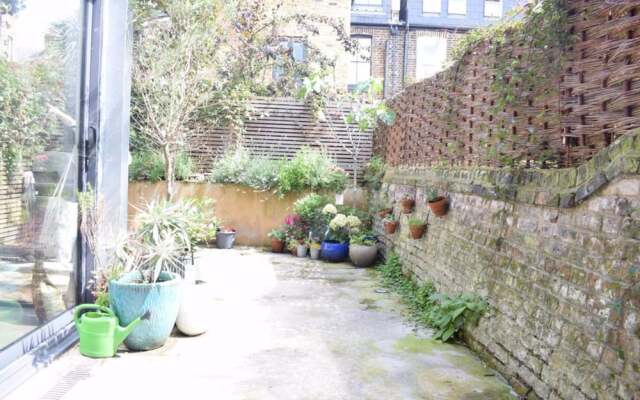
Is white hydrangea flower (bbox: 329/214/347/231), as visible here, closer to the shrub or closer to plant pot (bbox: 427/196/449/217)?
the shrub

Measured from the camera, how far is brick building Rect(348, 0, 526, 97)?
15844 millimetres

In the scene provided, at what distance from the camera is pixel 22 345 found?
126 inches

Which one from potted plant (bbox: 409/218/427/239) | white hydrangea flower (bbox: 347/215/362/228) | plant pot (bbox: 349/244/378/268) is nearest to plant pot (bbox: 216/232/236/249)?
white hydrangea flower (bbox: 347/215/362/228)

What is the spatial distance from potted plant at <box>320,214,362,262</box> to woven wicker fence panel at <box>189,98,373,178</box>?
2.10 metres

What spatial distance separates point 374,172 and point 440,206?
3.99m

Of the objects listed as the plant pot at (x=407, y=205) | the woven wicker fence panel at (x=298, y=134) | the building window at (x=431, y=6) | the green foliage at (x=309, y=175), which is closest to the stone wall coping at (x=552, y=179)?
the plant pot at (x=407, y=205)

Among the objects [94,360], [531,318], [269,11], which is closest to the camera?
[531,318]

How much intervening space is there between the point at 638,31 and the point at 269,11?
11.3 m

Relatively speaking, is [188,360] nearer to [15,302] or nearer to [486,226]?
[15,302]

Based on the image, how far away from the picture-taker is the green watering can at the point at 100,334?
3.49m

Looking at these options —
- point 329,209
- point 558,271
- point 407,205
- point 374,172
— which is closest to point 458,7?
point 374,172

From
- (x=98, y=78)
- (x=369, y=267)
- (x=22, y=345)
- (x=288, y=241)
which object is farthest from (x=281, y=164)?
(x=22, y=345)

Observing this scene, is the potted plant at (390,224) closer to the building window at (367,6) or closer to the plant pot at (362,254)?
the plant pot at (362,254)

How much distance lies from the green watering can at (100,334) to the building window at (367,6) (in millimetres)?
14700
